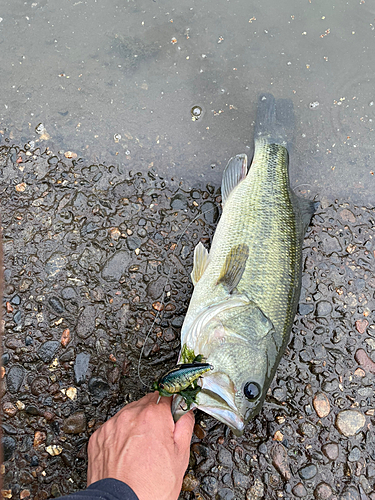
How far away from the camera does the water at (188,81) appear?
339cm

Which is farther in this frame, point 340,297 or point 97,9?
point 97,9

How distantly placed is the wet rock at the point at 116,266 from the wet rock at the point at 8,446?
1514 millimetres

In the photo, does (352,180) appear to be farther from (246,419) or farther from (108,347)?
(108,347)

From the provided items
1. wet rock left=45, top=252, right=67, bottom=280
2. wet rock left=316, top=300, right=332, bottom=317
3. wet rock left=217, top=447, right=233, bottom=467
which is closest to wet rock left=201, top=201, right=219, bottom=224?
wet rock left=316, top=300, right=332, bottom=317

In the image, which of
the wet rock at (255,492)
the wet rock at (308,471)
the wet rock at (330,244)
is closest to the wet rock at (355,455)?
the wet rock at (308,471)

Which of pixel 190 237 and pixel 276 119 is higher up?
pixel 276 119

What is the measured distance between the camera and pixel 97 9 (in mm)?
3557

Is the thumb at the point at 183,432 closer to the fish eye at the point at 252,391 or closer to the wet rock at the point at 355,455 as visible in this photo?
the fish eye at the point at 252,391

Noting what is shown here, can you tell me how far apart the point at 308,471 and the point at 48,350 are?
2.48 m

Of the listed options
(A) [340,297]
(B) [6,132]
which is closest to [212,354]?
(A) [340,297]

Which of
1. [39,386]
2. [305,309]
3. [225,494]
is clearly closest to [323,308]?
[305,309]

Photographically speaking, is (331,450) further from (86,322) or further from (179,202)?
(179,202)

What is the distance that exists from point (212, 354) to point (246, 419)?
48cm

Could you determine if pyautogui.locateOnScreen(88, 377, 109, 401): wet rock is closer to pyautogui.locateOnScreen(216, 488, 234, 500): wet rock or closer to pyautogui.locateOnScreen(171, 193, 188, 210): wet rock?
pyautogui.locateOnScreen(216, 488, 234, 500): wet rock
